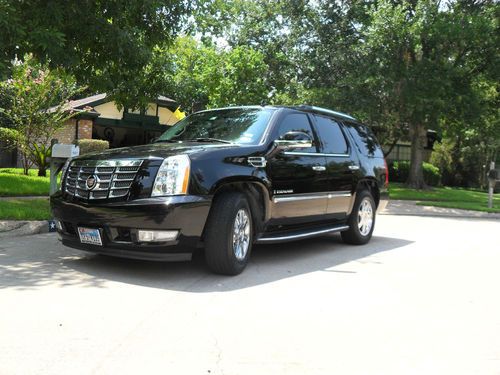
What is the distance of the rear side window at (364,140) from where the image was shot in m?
8.64

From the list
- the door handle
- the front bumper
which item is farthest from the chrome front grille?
the door handle

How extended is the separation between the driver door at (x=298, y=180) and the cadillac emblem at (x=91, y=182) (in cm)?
196

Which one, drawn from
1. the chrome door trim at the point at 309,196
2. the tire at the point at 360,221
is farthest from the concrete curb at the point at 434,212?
the chrome door trim at the point at 309,196

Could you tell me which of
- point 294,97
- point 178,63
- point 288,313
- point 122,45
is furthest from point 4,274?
point 178,63

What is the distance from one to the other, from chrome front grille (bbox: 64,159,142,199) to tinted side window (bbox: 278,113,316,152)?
1998 mm

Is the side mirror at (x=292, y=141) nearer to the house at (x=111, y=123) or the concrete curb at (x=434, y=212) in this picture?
the concrete curb at (x=434, y=212)

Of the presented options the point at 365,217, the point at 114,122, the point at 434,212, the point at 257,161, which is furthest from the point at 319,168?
the point at 114,122

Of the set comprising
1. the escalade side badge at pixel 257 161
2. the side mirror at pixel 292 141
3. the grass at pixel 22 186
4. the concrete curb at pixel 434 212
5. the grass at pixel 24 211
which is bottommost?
the concrete curb at pixel 434 212

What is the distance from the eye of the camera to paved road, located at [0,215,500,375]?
12.0 ft

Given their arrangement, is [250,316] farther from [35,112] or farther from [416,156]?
[416,156]

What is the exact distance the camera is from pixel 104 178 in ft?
18.9

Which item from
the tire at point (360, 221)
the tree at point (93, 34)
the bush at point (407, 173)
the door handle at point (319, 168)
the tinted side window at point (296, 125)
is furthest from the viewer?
the bush at point (407, 173)

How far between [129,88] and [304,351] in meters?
9.48

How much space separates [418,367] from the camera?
3.69 metres
